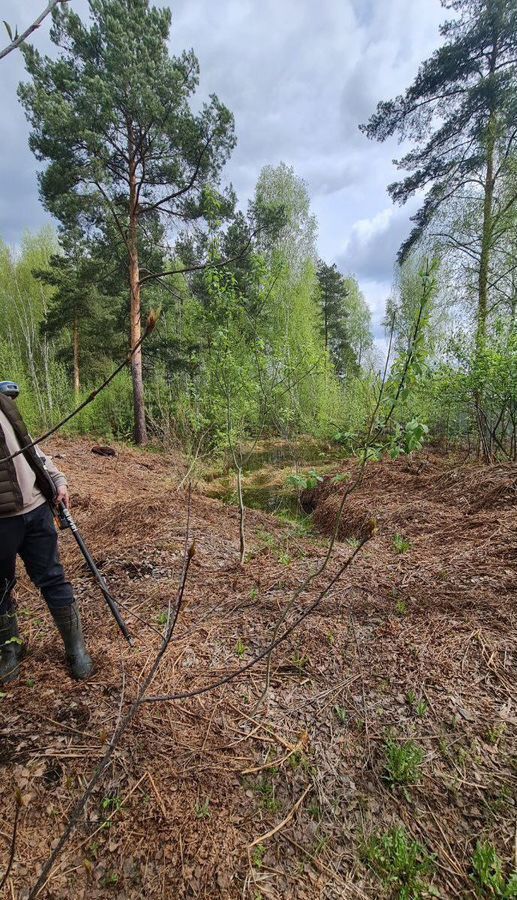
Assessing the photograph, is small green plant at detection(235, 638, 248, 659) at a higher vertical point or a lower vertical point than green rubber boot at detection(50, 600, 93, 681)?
lower

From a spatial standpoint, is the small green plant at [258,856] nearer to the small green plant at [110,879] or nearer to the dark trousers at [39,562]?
the small green plant at [110,879]

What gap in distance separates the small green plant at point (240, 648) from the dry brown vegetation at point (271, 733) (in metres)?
0.04

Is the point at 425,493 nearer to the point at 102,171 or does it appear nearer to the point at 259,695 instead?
the point at 259,695

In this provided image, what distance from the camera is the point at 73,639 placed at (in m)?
2.06

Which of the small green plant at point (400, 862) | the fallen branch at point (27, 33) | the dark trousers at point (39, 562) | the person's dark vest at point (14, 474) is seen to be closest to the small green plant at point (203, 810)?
the small green plant at point (400, 862)

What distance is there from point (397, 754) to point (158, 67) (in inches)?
441

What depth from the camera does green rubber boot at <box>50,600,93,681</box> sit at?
2.04 meters

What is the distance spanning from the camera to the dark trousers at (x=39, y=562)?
2010mm

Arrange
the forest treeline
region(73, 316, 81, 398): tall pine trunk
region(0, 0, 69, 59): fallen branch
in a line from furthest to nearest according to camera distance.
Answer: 1. region(73, 316, 81, 398): tall pine trunk
2. the forest treeline
3. region(0, 0, 69, 59): fallen branch

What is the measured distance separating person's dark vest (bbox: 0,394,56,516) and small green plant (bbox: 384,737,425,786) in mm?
2055

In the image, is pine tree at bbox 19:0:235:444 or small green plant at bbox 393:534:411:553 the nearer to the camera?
small green plant at bbox 393:534:411:553

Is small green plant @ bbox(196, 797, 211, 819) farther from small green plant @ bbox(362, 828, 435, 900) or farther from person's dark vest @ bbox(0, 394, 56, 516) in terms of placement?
person's dark vest @ bbox(0, 394, 56, 516)

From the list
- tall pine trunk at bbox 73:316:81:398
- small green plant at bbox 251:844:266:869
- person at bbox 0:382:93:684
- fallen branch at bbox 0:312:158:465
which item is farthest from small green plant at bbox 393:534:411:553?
tall pine trunk at bbox 73:316:81:398

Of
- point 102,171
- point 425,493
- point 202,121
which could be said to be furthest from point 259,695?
point 202,121
